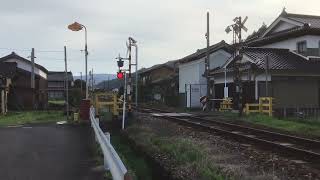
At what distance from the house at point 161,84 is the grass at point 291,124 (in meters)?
25.9

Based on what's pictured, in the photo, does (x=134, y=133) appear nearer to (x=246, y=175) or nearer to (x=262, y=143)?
(x=262, y=143)

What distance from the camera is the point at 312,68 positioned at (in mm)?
33094

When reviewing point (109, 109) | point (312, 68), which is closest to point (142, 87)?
point (312, 68)

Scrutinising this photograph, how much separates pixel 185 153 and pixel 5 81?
31.5m

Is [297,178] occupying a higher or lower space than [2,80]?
lower

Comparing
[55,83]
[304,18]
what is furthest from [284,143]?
[55,83]

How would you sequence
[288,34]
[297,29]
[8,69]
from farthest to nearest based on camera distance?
[8,69] < [288,34] < [297,29]

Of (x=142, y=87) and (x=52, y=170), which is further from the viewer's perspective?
(x=142, y=87)

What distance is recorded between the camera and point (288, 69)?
3228cm

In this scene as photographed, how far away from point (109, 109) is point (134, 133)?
543 centimetres

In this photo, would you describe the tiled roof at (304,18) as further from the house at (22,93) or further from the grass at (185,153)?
the grass at (185,153)

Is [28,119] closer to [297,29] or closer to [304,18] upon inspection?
[297,29]

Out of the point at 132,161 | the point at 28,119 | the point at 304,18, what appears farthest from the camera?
the point at 304,18

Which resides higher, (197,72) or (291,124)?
(197,72)
